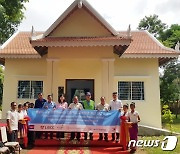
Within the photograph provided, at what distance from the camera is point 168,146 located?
30.5ft

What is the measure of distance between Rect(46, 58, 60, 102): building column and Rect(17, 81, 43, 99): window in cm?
202

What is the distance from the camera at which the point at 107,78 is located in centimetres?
1323

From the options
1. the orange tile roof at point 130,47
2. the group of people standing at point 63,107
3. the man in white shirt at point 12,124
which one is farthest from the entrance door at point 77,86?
the man in white shirt at point 12,124

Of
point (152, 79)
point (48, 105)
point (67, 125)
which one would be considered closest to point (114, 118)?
point (67, 125)

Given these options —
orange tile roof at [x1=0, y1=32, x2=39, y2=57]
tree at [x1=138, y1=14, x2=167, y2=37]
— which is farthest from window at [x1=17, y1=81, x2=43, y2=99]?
tree at [x1=138, y1=14, x2=167, y2=37]

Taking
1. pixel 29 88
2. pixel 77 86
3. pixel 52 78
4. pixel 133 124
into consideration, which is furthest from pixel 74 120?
pixel 29 88

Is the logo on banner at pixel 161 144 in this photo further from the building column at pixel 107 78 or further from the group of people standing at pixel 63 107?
the building column at pixel 107 78

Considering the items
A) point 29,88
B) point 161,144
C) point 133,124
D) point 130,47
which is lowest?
point 161,144

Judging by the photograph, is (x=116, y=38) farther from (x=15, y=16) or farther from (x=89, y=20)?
(x=15, y=16)

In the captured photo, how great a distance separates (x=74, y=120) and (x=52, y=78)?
4.37 m

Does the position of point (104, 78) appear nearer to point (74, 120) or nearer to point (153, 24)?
point (74, 120)

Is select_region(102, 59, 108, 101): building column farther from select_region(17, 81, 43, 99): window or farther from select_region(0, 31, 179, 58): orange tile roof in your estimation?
select_region(17, 81, 43, 99): window

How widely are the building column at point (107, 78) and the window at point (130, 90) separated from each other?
1.98 meters

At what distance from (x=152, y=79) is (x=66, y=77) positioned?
471 cm
